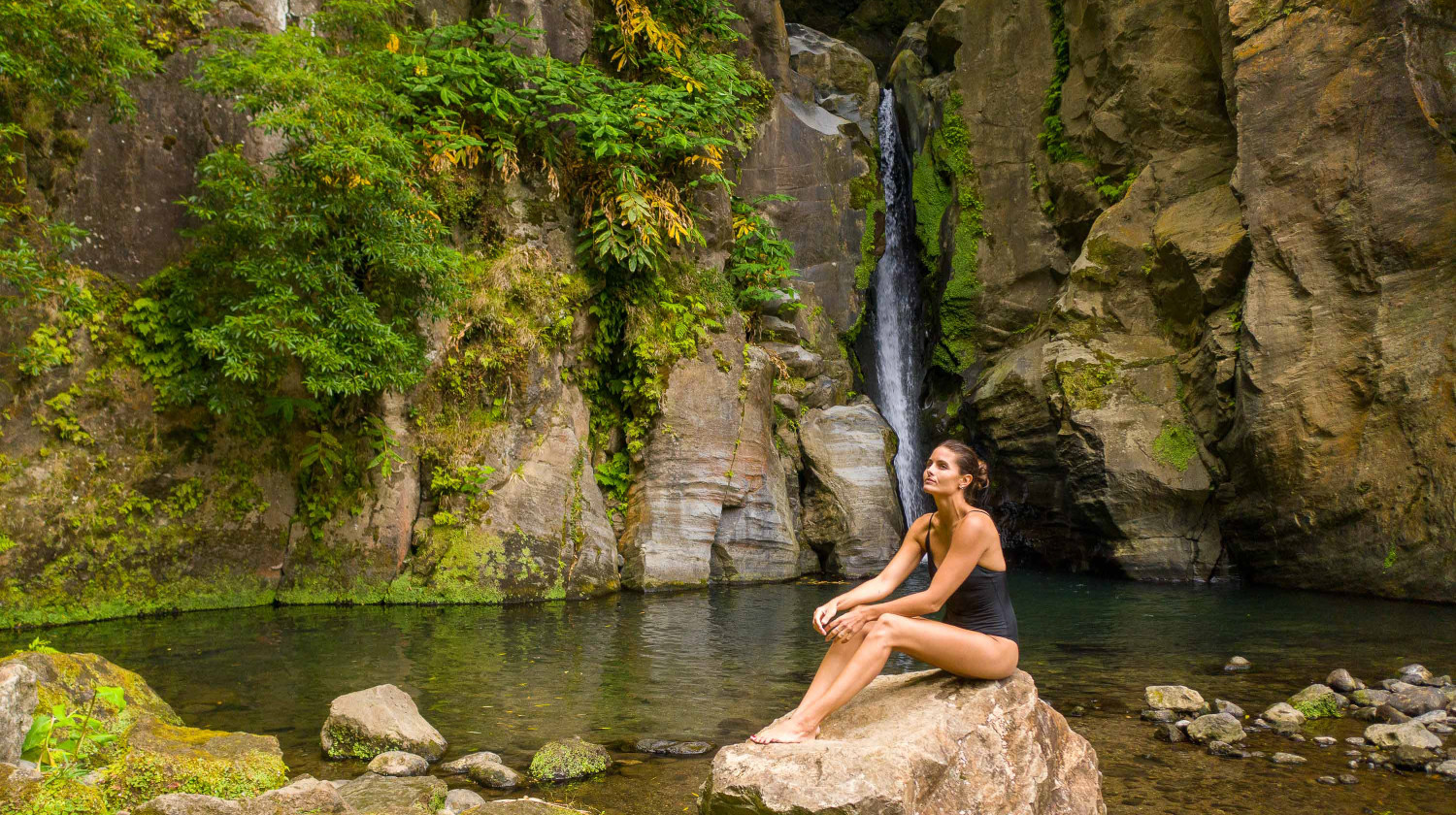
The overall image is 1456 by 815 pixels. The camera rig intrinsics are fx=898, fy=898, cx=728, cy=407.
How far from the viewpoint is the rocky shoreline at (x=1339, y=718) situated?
17.6 ft

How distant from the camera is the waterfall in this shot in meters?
21.3

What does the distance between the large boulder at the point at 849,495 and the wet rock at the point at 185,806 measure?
527 inches

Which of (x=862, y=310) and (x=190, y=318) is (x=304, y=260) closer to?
(x=190, y=318)

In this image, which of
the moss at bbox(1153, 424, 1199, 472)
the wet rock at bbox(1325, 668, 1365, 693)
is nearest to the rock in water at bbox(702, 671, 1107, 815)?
the wet rock at bbox(1325, 668, 1365, 693)

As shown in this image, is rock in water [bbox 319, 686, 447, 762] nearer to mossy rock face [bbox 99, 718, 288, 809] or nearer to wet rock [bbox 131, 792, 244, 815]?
mossy rock face [bbox 99, 718, 288, 809]

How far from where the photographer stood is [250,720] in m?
6.27

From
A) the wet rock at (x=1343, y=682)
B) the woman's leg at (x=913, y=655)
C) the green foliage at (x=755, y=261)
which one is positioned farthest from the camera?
the green foliage at (x=755, y=261)

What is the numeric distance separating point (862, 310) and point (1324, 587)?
10.5 meters

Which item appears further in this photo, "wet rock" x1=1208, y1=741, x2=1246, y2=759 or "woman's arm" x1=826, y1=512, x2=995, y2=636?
"wet rock" x1=1208, y1=741, x2=1246, y2=759

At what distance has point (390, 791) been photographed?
471cm

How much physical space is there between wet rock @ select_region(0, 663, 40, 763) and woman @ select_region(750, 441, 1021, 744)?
2866 millimetres

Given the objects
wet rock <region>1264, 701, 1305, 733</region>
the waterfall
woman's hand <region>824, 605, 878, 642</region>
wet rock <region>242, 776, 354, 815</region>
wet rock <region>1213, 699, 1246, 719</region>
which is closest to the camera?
wet rock <region>242, 776, 354, 815</region>

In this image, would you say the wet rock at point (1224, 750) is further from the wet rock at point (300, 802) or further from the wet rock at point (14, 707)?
the wet rock at point (14, 707)

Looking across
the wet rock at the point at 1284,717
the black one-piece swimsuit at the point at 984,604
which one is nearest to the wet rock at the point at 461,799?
the black one-piece swimsuit at the point at 984,604
